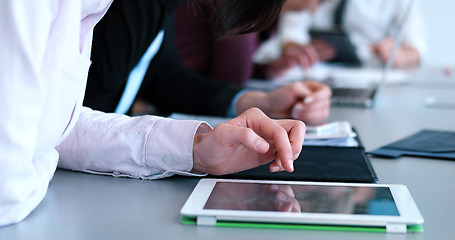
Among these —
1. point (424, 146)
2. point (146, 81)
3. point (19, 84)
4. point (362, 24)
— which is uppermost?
point (19, 84)

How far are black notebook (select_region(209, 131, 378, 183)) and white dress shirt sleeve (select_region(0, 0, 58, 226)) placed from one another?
0.27 meters

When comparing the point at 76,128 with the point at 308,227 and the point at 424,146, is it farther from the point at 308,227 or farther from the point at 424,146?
the point at 424,146

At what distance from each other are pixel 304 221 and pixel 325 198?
2.7 inches

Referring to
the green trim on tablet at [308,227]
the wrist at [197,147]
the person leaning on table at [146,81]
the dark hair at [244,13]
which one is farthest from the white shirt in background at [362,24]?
the green trim on tablet at [308,227]

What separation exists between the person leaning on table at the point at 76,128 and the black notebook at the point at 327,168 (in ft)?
0.10

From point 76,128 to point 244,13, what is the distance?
30 cm

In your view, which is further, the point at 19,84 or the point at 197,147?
the point at 197,147

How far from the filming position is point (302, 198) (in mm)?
597

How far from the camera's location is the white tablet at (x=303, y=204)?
0.54m

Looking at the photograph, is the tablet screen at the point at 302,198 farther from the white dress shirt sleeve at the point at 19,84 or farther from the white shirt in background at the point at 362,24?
the white shirt in background at the point at 362,24

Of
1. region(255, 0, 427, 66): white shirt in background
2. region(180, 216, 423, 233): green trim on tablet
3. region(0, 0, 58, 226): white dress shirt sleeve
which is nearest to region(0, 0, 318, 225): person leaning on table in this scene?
region(0, 0, 58, 226): white dress shirt sleeve

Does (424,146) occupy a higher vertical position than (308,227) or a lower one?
lower

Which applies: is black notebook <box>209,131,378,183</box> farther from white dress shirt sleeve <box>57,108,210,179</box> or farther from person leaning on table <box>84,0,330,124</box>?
person leaning on table <box>84,0,330,124</box>

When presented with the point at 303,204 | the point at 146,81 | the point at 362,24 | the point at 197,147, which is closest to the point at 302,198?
the point at 303,204
